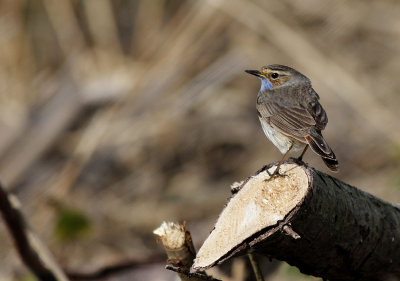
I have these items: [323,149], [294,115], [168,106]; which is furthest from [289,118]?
[168,106]

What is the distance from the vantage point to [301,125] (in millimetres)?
3752

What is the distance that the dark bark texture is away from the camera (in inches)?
115

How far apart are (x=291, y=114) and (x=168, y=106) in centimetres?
434

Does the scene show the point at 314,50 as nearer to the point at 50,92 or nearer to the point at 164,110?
the point at 164,110

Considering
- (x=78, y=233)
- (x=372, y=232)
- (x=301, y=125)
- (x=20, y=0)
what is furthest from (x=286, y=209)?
(x=20, y=0)

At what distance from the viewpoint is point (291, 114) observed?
392cm

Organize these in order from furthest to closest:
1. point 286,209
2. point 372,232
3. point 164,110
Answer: point 164,110 → point 372,232 → point 286,209

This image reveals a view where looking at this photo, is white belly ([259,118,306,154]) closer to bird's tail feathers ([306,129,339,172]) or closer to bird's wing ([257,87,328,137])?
bird's wing ([257,87,328,137])

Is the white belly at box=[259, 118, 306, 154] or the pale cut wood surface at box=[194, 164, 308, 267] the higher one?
the white belly at box=[259, 118, 306, 154]

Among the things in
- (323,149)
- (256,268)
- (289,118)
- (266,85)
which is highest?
(266,85)

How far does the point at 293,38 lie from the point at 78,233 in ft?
11.7

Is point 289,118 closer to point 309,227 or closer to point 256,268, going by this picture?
point 256,268

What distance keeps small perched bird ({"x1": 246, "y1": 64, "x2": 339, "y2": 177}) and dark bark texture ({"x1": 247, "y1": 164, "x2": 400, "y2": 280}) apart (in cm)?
32

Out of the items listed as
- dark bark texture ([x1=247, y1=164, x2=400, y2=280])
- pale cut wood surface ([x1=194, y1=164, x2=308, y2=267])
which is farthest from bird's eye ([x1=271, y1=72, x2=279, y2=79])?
pale cut wood surface ([x1=194, y1=164, x2=308, y2=267])
